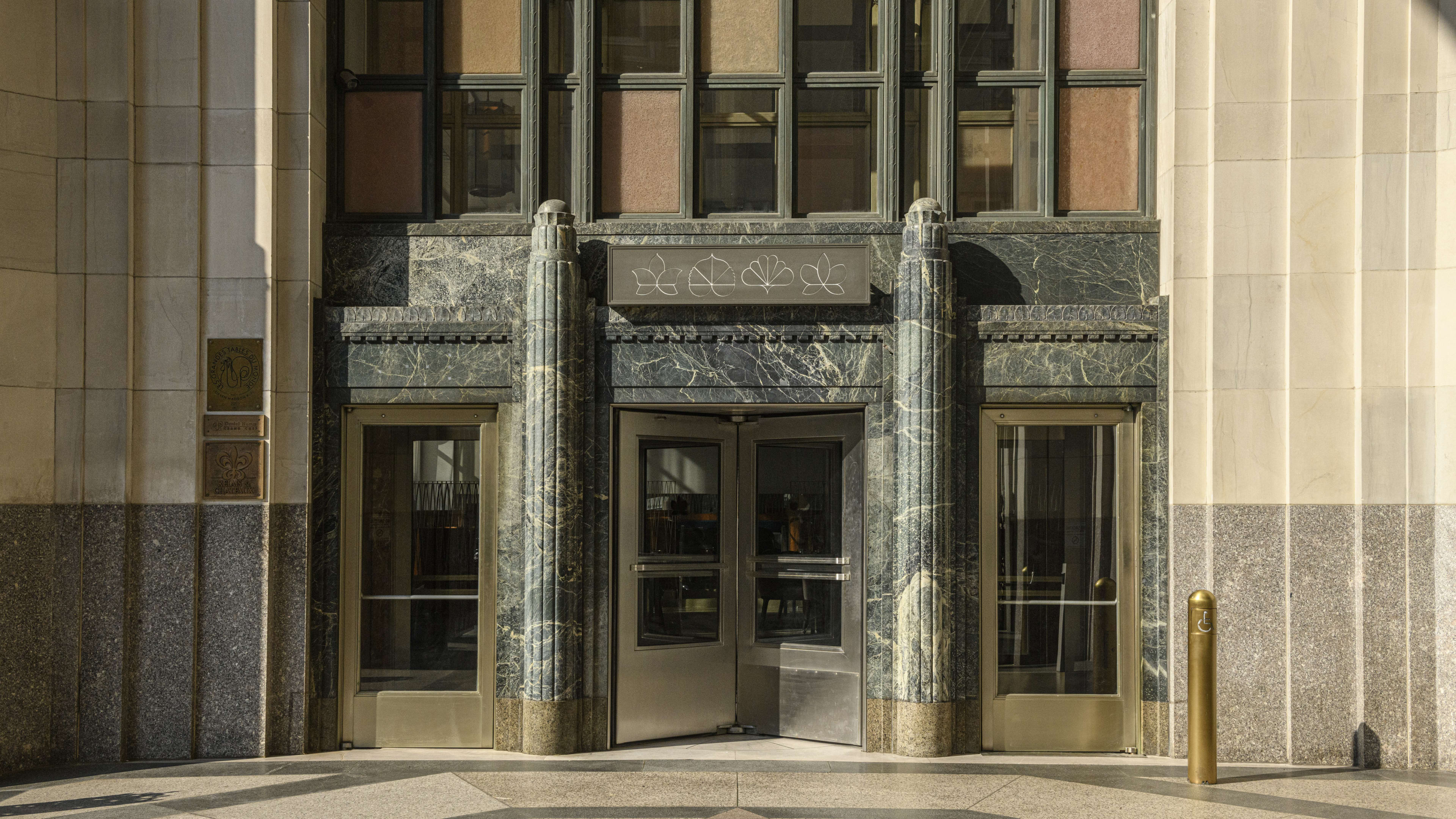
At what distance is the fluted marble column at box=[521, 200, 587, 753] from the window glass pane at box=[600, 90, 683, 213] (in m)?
0.73

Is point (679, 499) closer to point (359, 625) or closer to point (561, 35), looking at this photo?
point (359, 625)

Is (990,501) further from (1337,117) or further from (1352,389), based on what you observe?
(1337,117)

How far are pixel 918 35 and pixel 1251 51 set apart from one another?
8.14 feet

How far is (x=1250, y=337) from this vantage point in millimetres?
8375

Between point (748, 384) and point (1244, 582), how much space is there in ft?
12.9

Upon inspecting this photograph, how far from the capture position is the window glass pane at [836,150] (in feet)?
29.6

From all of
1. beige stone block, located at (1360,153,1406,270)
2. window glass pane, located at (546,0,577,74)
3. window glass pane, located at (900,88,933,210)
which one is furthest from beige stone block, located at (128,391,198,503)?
beige stone block, located at (1360,153,1406,270)

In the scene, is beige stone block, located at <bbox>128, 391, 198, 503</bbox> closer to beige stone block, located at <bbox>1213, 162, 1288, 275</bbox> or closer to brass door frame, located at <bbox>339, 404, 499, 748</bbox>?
brass door frame, located at <bbox>339, 404, 499, 748</bbox>

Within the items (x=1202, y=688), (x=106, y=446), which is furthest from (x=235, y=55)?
(x=1202, y=688)

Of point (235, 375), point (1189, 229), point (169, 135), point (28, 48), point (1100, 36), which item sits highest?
point (1100, 36)

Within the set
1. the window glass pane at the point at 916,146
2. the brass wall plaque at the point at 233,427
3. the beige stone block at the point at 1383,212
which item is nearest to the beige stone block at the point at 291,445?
the brass wall plaque at the point at 233,427

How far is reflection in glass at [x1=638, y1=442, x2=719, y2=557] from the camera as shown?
8.99 metres

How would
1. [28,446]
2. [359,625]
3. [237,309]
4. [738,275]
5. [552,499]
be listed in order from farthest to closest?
[359,625] < [738,275] < [237,309] < [552,499] < [28,446]

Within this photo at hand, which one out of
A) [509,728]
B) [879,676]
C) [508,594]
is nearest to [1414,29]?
[879,676]
